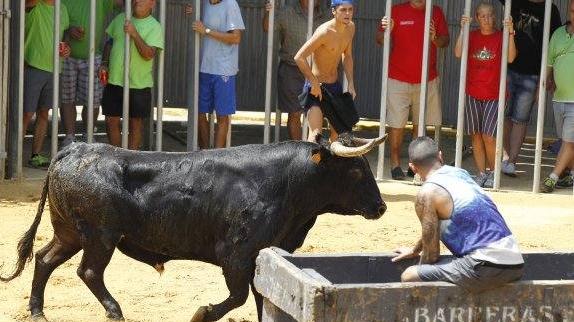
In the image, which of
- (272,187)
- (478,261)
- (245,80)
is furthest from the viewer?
(245,80)

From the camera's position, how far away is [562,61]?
1362 centimetres

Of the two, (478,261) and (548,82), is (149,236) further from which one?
(548,82)

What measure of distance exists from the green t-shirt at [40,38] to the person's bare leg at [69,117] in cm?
55

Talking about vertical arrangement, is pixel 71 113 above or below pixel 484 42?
below

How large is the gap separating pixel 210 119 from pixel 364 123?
411 centimetres

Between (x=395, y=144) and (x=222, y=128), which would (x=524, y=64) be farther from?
(x=222, y=128)

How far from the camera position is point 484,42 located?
1388 centimetres

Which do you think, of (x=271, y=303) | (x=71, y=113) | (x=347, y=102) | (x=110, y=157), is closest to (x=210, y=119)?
(x=71, y=113)

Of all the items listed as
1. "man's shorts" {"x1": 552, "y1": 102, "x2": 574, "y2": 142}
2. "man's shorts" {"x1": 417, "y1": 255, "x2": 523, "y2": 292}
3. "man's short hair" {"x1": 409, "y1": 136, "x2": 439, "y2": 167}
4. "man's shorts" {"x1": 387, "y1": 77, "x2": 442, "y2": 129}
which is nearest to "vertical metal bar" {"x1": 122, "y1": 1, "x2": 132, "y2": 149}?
"man's shorts" {"x1": 387, "y1": 77, "x2": 442, "y2": 129}

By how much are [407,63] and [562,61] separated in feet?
5.52

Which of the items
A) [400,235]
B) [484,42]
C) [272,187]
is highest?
[484,42]

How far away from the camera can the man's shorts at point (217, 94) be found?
556 inches

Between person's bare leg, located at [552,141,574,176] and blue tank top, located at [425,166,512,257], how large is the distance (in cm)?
702

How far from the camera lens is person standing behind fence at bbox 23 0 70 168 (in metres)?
13.8
